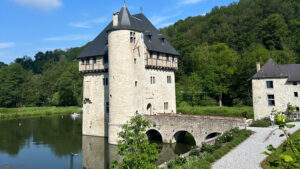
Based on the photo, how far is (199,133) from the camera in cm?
1948

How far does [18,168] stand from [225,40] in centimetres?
4691

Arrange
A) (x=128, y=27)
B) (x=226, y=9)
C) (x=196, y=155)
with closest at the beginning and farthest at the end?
(x=196, y=155), (x=128, y=27), (x=226, y=9)

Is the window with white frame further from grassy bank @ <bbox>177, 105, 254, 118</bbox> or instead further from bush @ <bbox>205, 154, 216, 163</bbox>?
bush @ <bbox>205, 154, 216, 163</bbox>

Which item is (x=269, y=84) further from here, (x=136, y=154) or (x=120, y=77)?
(x=136, y=154)

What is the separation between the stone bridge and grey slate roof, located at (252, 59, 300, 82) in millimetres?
9391

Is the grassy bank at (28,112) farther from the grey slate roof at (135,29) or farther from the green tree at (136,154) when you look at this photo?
the green tree at (136,154)

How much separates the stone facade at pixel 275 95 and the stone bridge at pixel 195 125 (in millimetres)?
7626

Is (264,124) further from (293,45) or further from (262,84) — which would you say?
(293,45)

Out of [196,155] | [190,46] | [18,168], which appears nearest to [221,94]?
[190,46]

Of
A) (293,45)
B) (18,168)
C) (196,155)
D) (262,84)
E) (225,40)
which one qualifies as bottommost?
(18,168)

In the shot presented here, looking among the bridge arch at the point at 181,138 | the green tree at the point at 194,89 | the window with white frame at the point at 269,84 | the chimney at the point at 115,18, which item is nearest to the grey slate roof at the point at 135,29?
the chimney at the point at 115,18

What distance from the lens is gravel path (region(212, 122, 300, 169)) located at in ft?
34.9

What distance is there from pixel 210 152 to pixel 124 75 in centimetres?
1160

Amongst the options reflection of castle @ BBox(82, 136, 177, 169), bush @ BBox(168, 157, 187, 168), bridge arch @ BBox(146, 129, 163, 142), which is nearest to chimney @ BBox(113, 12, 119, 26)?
bridge arch @ BBox(146, 129, 163, 142)
